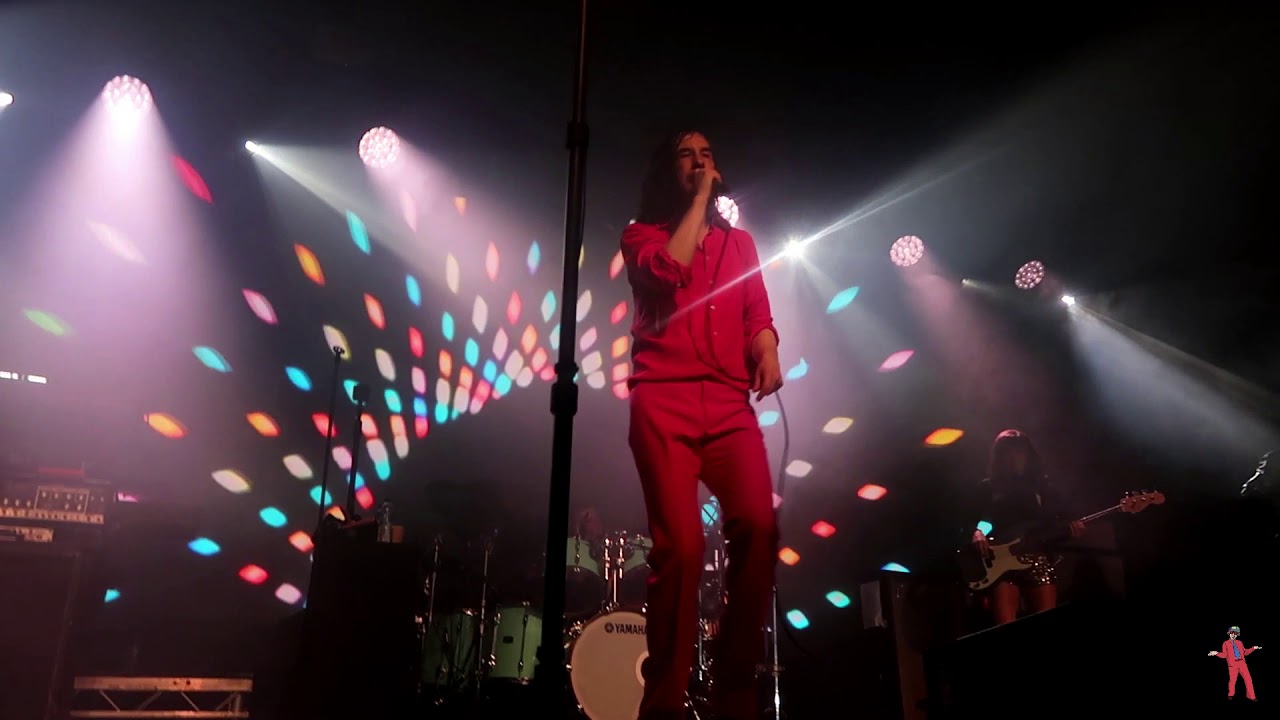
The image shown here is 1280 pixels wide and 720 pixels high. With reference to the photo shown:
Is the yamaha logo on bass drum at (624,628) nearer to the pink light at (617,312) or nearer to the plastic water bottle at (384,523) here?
the plastic water bottle at (384,523)

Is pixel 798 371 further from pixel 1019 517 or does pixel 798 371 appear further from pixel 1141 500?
pixel 1141 500

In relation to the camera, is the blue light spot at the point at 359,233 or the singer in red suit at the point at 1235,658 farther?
the blue light spot at the point at 359,233

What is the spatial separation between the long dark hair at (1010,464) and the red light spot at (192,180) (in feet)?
18.0

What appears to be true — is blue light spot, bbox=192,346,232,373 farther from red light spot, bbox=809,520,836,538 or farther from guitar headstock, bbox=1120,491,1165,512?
guitar headstock, bbox=1120,491,1165,512

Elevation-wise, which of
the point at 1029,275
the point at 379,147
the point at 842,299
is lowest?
the point at 842,299

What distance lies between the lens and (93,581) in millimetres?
4180

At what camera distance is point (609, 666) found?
4379 mm

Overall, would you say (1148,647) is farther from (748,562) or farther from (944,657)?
(748,562)

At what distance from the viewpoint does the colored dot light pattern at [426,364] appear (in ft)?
20.3

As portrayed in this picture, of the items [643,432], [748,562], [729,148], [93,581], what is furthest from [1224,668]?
[729,148]

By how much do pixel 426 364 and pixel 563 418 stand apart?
16.3 feet

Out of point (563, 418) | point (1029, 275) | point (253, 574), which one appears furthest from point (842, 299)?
point (563, 418)

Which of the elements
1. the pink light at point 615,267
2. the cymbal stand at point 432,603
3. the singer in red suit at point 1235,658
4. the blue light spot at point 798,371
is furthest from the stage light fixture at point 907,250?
the singer in red suit at point 1235,658

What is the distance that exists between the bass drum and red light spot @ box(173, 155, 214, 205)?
404cm
